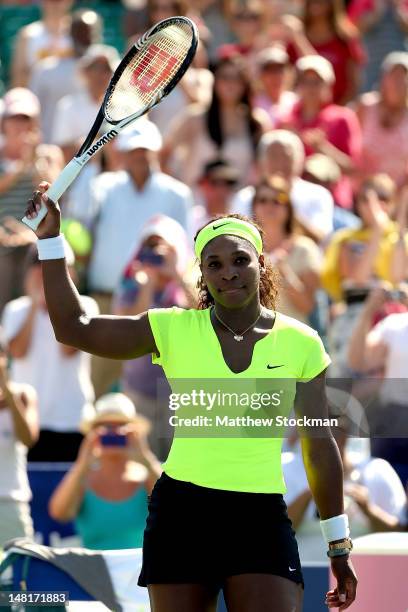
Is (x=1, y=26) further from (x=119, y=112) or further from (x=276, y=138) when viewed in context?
(x=119, y=112)

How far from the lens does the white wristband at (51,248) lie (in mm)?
3730

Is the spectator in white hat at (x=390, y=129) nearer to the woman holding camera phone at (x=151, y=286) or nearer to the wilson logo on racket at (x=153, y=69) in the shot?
the woman holding camera phone at (x=151, y=286)

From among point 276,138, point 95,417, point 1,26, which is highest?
point 1,26

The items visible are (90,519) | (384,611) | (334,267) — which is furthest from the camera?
(334,267)

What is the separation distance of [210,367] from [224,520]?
40 centimetres

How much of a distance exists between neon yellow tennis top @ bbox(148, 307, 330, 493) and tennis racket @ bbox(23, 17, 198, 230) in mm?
653

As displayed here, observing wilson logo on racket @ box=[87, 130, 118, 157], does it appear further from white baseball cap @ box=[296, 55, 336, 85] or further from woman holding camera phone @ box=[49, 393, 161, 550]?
white baseball cap @ box=[296, 55, 336, 85]

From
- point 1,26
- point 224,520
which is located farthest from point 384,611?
point 1,26

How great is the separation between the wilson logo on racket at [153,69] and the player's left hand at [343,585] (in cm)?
148

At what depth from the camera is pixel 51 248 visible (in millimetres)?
3732

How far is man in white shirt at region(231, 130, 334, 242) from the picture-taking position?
8195 mm

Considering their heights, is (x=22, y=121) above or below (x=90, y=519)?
above

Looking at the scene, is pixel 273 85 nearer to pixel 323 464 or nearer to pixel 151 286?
pixel 151 286

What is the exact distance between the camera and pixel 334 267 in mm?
7781
